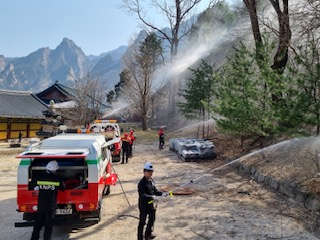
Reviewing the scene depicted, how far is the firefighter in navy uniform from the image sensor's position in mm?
6168

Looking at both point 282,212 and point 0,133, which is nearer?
point 282,212

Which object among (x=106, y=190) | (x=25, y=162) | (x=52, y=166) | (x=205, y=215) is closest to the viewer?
(x=52, y=166)

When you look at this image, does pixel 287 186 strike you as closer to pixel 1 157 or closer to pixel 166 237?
pixel 166 237

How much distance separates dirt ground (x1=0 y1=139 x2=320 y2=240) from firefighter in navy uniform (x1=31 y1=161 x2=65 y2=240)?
2.84 feet

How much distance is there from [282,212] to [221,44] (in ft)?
185

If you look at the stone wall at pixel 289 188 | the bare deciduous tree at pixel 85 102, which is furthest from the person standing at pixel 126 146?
the bare deciduous tree at pixel 85 102

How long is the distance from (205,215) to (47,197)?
4240 millimetres

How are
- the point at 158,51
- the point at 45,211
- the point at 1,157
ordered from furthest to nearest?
the point at 158,51 → the point at 1,157 → the point at 45,211

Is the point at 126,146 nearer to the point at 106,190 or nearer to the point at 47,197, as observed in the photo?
the point at 106,190

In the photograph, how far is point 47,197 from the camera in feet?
20.3

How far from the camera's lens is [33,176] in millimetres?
6770

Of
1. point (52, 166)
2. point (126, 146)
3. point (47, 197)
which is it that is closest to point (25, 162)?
point (52, 166)

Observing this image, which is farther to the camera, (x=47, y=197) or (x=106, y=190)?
(x=106, y=190)

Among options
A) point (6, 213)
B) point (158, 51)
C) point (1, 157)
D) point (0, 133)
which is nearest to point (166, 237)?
point (6, 213)
